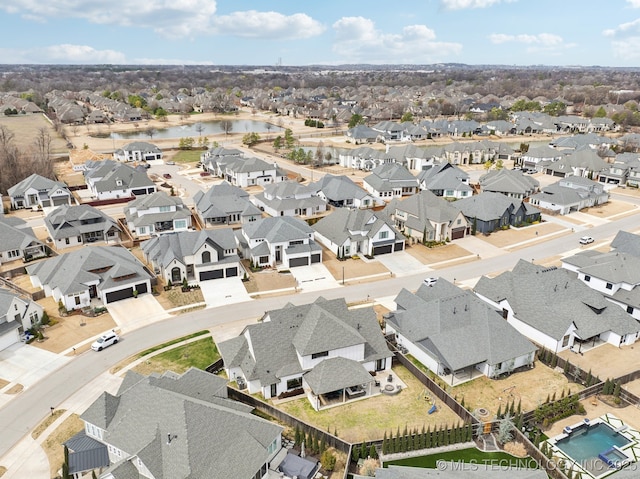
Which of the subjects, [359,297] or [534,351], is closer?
[534,351]

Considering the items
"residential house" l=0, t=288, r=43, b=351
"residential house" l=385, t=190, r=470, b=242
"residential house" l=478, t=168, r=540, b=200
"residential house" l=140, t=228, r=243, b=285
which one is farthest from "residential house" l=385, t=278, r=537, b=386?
"residential house" l=478, t=168, r=540, b=200

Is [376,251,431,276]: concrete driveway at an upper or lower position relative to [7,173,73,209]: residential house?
lower

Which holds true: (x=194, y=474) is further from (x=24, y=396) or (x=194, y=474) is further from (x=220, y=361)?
(x=24, y=396)

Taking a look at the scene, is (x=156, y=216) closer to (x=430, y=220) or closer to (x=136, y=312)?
(x=136, y=312)

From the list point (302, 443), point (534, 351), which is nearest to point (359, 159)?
point (534, 351)

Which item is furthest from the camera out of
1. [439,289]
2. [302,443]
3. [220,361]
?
[439,289]

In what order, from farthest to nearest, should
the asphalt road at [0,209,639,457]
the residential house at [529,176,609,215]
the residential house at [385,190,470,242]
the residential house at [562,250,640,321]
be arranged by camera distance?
the residential house at [529,176,609,215], the residential house at [385,190,470,242], the residential house at [562,250,640,321], the asphalt road at [0,209,639,457]

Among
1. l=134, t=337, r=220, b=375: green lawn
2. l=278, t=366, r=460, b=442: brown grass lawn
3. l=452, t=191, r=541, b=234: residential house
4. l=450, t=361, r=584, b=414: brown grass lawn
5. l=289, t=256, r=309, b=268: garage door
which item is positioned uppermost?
l=452, t=191, r=541, b=234: residential house

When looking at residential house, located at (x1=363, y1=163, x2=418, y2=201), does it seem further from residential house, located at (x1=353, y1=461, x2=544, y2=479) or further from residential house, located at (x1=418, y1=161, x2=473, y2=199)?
residential house, located at (x1=353, y1=461, x2=544, y2=479)
